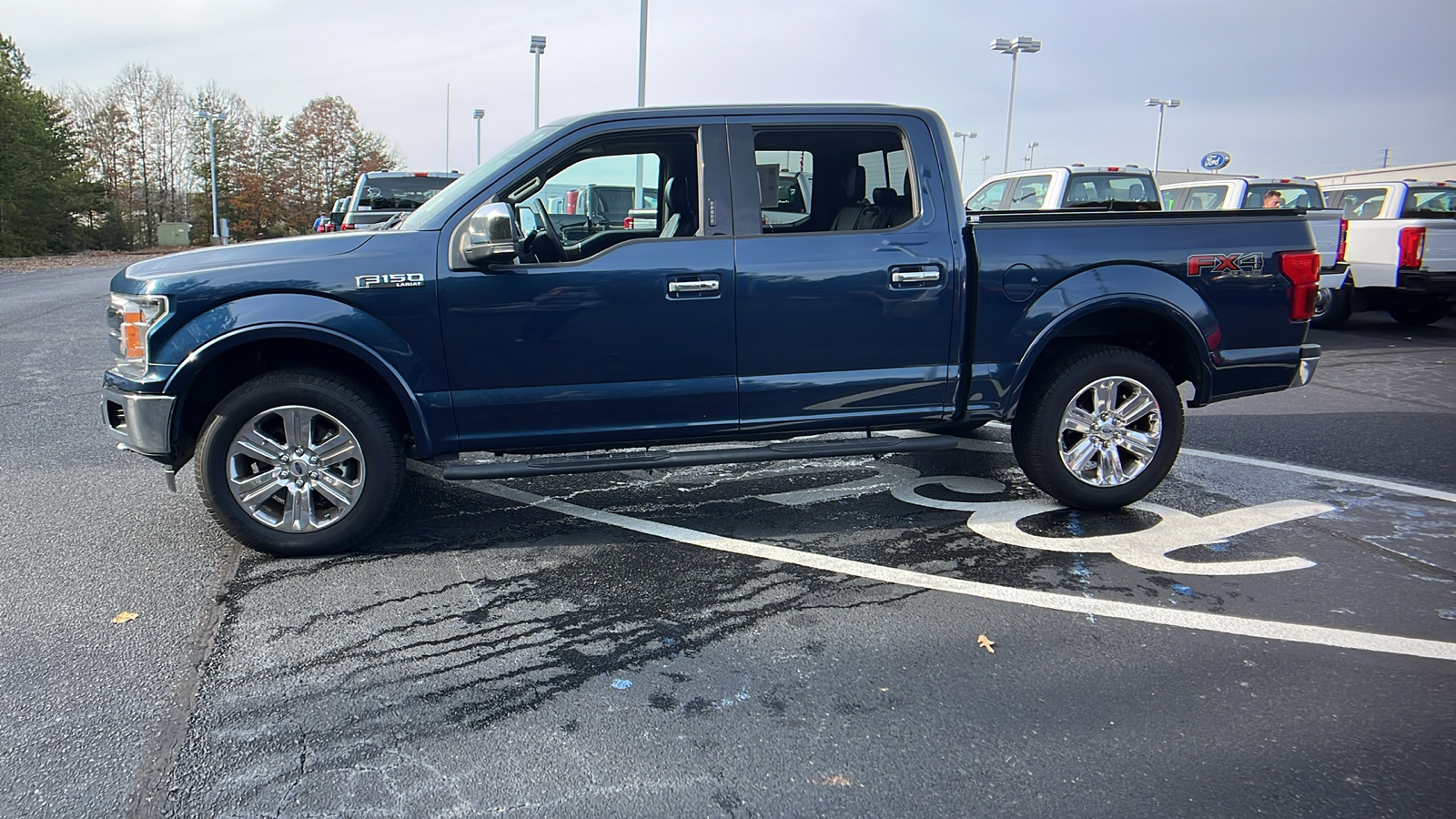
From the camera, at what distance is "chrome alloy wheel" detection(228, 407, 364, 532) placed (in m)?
4.19

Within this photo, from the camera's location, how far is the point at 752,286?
4434 mm

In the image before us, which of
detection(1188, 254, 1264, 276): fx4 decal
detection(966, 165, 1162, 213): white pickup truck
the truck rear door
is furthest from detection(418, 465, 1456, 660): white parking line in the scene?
detection(966, 165, 1162, 213): white pickup truck

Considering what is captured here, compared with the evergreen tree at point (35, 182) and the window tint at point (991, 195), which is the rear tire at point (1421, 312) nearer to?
the window tint at point (991, 195)

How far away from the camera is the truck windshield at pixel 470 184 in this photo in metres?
4.29

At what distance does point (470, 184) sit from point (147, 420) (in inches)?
67.4

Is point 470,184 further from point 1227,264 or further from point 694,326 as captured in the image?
point 1227,264

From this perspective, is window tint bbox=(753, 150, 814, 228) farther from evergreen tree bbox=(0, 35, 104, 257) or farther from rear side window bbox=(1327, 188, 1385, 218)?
evergreen tree bbox=(0, 35, 104, 257)

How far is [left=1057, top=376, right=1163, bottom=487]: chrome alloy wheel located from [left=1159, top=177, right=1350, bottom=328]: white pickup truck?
289 inches

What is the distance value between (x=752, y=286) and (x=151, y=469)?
148 inches

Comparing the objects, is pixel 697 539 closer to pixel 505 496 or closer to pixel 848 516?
pixel 848 516

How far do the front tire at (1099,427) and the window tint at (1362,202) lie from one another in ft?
35.9

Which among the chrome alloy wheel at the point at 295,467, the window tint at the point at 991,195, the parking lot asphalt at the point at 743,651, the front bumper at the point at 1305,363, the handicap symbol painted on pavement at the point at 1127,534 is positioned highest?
the window tint at the point at 991,195

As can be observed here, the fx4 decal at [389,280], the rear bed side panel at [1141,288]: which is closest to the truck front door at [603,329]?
the fx4 decal at [389,280]

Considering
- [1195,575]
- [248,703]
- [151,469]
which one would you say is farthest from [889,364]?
[151,469]
